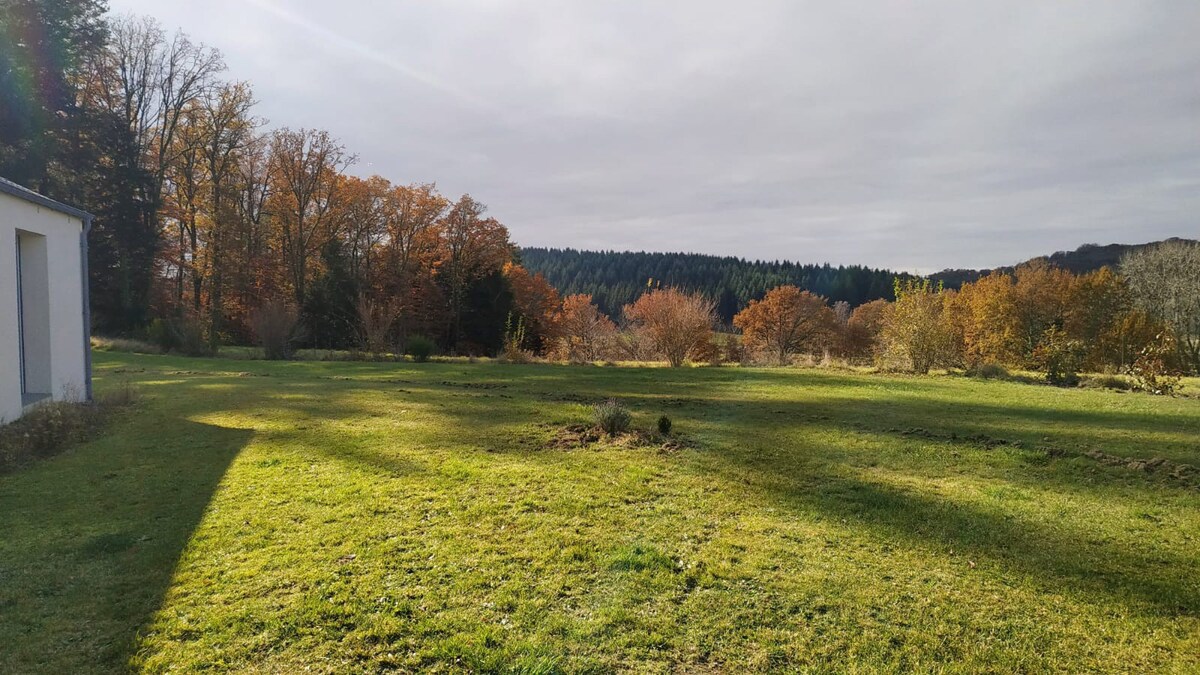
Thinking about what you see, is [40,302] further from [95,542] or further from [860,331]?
[860,331]

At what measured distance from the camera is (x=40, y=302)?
9.31 metres

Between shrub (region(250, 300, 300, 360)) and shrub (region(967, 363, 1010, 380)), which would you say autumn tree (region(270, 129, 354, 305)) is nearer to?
shrub (region(250, 300, 300, 360))

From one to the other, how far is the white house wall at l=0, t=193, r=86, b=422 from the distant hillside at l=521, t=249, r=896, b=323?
60461mm

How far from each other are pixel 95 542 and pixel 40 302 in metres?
7.56

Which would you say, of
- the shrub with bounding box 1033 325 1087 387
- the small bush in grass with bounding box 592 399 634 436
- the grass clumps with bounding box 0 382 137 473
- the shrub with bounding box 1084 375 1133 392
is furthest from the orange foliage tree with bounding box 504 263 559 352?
the small bush in grass with bounding box 592 399 634 436

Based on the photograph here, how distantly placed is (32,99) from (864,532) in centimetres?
3468

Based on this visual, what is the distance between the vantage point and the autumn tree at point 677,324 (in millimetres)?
23359

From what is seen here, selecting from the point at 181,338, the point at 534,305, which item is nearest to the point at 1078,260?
the point at 534,305

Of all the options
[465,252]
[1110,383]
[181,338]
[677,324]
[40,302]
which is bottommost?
[1110,383]

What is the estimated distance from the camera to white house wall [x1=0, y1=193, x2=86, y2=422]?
7.98 m

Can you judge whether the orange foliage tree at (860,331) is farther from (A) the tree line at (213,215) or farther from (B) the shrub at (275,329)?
(B) the shrub at (275,329)

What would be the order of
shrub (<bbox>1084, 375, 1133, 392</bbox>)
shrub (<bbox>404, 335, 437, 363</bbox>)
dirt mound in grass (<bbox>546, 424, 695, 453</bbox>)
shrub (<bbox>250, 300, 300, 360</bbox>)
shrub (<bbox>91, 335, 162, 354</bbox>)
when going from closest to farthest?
1. dirt mound in grass (<bbox>546, 424, 695, 453</bbox>)
2. shrub (<bbox>1084, 375, 1133, 392</bbox>)
3. shrub (<bbox>250, 300, 300, 360</bbox>)
4. shrub (<bbox>404, 335, 437, 363</bbox>)
5. shrub (<bbox>91, 335, 162, 354</bbox>)

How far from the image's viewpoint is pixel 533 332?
3922 centimetres

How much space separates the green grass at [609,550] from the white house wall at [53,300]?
1.67 metres
